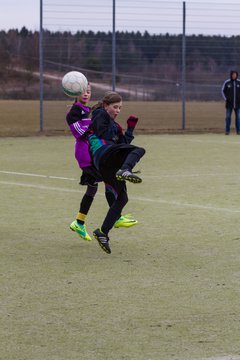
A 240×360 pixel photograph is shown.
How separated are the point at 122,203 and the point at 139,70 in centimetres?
2042

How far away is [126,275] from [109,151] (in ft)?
4.50

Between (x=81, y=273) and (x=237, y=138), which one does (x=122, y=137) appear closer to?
(x=81, y=273)

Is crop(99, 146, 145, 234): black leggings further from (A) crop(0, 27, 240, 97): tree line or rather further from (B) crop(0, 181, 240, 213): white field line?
(A) crop(0, 27, 240, 97): tree line

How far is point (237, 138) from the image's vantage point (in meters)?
22.8

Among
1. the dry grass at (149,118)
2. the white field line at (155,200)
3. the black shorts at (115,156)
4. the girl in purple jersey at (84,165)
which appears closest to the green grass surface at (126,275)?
the white field line at (155,200)

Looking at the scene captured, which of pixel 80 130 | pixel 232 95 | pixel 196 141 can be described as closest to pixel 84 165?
pixel 80 130

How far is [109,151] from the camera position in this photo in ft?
26.4

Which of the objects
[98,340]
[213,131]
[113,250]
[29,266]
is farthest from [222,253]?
[213,131]

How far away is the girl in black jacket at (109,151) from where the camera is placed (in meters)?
8.01

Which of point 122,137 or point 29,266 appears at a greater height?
point 122,137

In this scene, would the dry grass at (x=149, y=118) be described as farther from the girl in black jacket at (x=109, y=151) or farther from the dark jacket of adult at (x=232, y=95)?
the girl in black jacket at (x=109, y=151)

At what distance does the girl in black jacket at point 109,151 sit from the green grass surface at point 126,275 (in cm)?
28

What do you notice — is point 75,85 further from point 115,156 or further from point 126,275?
point 126,275

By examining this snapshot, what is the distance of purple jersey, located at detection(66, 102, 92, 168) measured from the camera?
8820 mm
